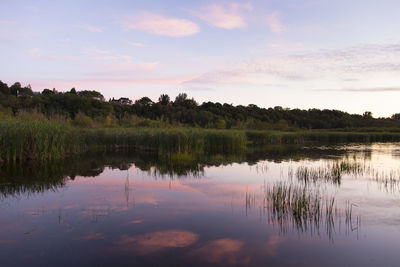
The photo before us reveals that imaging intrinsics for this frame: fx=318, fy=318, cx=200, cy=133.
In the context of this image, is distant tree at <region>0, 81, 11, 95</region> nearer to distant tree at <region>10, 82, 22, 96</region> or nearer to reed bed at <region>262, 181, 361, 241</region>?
distant tree at <region>10, 82, 22, 96</region>

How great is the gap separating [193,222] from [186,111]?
58.1 m

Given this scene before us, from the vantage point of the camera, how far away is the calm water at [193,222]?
5.21m

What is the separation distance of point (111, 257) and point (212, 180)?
23.8ft

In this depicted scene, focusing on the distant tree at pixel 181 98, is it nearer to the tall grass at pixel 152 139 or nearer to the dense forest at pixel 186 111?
the dense forest at pixel 186 111

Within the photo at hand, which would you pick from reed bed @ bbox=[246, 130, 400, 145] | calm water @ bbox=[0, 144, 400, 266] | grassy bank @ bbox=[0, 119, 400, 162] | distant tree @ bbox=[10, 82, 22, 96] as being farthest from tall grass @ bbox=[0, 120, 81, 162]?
distant tree @ bbox=[10, 82, 22, 96]

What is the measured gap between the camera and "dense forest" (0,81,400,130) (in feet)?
166

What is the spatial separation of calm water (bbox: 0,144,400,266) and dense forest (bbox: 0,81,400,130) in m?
29.3

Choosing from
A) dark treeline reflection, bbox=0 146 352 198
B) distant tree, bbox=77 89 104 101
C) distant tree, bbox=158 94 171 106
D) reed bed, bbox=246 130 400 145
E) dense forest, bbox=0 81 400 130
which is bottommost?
dark treeline reflection, bbox=0 146 352 198

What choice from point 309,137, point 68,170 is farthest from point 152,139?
point 309,137

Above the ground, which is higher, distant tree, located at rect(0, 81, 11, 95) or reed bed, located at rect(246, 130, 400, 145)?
distant tree, located at rect(0, 81, 11, 95)

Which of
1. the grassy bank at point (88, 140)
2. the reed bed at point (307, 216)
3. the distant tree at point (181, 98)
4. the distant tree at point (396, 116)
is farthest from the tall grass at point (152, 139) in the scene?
the distant tree at point (396, 116)

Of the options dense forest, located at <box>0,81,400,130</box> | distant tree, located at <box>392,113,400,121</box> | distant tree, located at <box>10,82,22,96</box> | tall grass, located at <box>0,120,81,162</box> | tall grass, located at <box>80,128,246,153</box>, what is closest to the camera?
tall grass, located at <box>0,120,81,162</box>

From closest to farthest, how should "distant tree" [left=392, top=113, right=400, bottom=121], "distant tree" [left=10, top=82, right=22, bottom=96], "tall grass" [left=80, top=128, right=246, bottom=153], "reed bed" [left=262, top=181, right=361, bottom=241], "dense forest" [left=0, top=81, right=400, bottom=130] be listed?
"reed bed" [left=262, top=181, right=361, bottom=241] < "tall grass" [left=80, top=128, right=246, bottom=153] < "dense forest" [left=0, top=81, right=400, bottom=130] < "distant tree" [left=10, top=82, right=22, bottom=96] < "distant tree" [left=392, top=113, right=400, bottom=121]

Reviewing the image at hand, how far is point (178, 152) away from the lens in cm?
1984
